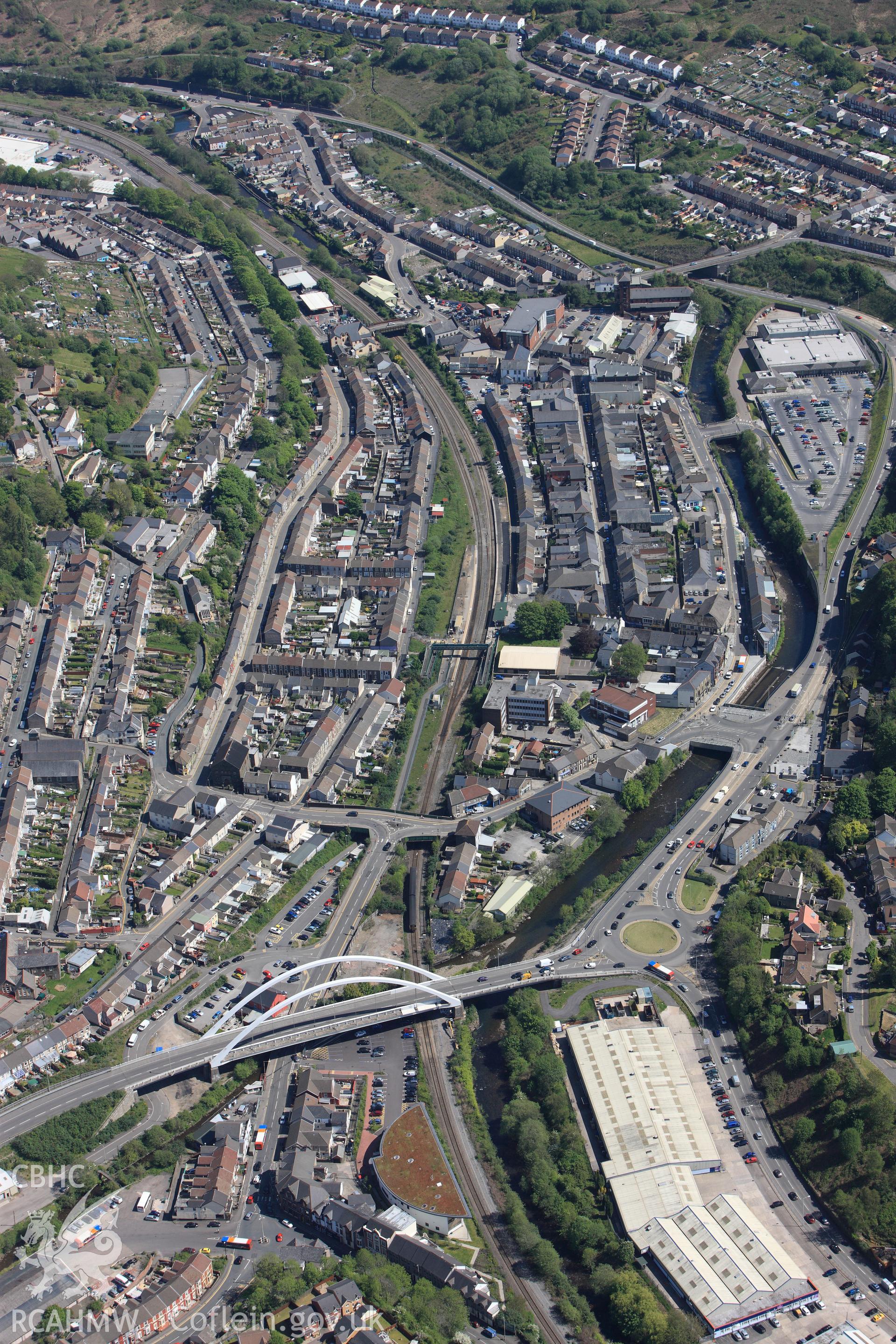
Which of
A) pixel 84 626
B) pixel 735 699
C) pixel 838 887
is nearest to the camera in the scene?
pixel 838 887

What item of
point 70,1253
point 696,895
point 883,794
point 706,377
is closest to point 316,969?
point 70,1253

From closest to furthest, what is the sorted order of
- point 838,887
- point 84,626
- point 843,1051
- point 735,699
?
point 843,1051
point 838,887
point 735,699
point 84,626

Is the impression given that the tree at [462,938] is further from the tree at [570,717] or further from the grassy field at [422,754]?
the tree at [570,717]

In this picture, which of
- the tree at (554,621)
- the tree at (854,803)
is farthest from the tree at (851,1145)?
the tree at (554,621)

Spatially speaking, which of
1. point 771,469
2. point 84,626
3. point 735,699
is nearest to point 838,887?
point 735,699

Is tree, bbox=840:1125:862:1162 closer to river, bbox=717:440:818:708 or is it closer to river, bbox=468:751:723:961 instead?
river, bbox=468:751:723:961

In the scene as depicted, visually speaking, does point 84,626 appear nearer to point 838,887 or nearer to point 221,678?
point 221,678
